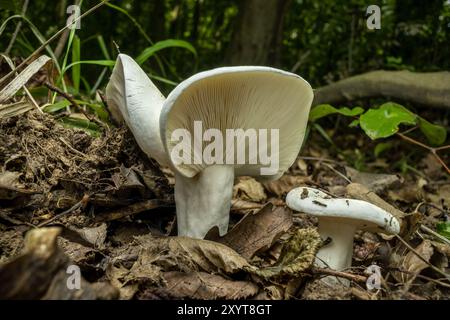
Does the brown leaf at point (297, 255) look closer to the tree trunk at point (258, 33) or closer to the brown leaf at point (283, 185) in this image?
the brown leaf at point (283, 185)

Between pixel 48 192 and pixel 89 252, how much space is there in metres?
0.39

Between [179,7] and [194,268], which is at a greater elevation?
[179,7]

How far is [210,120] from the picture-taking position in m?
1.63

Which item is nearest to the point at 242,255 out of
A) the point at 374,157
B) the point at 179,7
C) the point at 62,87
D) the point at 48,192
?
the point at 48,192

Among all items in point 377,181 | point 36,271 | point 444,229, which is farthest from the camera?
point 377,181

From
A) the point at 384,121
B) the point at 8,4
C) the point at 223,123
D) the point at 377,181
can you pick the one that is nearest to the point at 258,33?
the point at 377,181

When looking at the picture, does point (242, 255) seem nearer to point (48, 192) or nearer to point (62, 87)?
point (48, 192)

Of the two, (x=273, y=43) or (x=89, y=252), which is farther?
(x=273, y=43)

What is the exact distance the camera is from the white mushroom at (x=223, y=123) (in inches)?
59.5

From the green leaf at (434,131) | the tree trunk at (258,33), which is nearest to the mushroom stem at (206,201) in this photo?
the green leaf at (434,131)

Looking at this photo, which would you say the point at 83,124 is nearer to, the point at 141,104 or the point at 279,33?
the point at 141,104

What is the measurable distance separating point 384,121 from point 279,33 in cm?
201

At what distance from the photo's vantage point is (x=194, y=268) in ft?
4.63

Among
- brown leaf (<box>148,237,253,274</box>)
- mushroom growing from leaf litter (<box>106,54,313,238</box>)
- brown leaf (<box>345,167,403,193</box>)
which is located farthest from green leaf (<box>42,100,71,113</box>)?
brown leaf (<box>345,167,403,193</box>)
